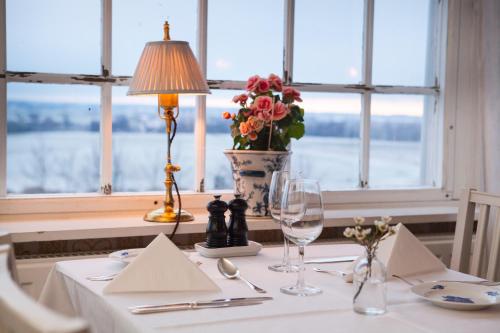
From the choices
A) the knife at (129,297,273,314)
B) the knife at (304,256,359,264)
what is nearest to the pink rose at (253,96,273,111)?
the knife at (304,256,359,264)

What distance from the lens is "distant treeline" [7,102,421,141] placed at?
96.6 inches

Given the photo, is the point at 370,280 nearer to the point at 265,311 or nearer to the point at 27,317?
the point at 265,311

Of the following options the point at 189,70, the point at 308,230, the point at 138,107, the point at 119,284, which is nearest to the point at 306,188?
the point at 308,230

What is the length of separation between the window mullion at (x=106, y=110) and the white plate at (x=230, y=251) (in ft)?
2.63

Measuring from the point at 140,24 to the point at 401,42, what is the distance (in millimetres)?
1156

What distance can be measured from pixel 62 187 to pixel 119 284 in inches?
46.8

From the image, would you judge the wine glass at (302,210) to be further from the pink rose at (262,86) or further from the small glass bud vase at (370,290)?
the pink rose at (262,86)

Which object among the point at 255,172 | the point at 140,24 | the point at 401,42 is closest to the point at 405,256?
the point at 255,172

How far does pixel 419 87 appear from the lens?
302 centimetres

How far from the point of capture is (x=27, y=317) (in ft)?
2.09

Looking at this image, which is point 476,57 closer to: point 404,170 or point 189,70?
point 404,170

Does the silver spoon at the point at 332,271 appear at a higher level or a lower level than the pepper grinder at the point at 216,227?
lower

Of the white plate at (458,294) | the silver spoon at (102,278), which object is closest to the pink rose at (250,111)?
the silver spoon at (102,278)

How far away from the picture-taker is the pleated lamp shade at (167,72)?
226 centimetres
